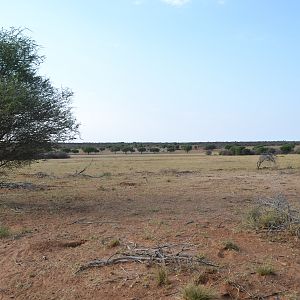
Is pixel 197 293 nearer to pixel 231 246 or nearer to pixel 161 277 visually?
pixel 161 277

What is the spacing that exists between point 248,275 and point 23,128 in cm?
1102

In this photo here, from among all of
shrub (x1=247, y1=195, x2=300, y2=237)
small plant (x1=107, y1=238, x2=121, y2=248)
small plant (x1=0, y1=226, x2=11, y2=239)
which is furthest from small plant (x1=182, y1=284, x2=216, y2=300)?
small plant (x1=0, y1=226, x2=11, y2=239)

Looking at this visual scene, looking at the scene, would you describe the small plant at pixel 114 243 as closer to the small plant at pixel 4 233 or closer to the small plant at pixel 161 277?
the small plant at pixel 161 277

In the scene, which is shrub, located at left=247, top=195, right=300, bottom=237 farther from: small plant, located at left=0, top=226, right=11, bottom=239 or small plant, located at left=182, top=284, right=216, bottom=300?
small plant, located at left=0, top=226, right=11, bottom=239

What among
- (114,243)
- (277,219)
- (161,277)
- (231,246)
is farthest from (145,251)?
(277,219)

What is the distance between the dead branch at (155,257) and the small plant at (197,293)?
40.1 inches

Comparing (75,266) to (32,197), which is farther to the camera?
(32,197)

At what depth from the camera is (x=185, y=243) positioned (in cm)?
915

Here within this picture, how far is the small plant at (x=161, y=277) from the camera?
7.15 m

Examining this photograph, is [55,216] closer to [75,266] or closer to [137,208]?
[137,208]

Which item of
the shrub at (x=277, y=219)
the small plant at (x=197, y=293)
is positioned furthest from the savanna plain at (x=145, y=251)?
the shrub at (x=277, y=219)

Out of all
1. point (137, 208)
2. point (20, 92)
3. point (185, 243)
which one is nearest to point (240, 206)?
point (137, 208)

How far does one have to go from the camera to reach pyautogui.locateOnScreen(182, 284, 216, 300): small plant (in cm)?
643

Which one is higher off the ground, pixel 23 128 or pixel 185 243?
pixel 23 128
